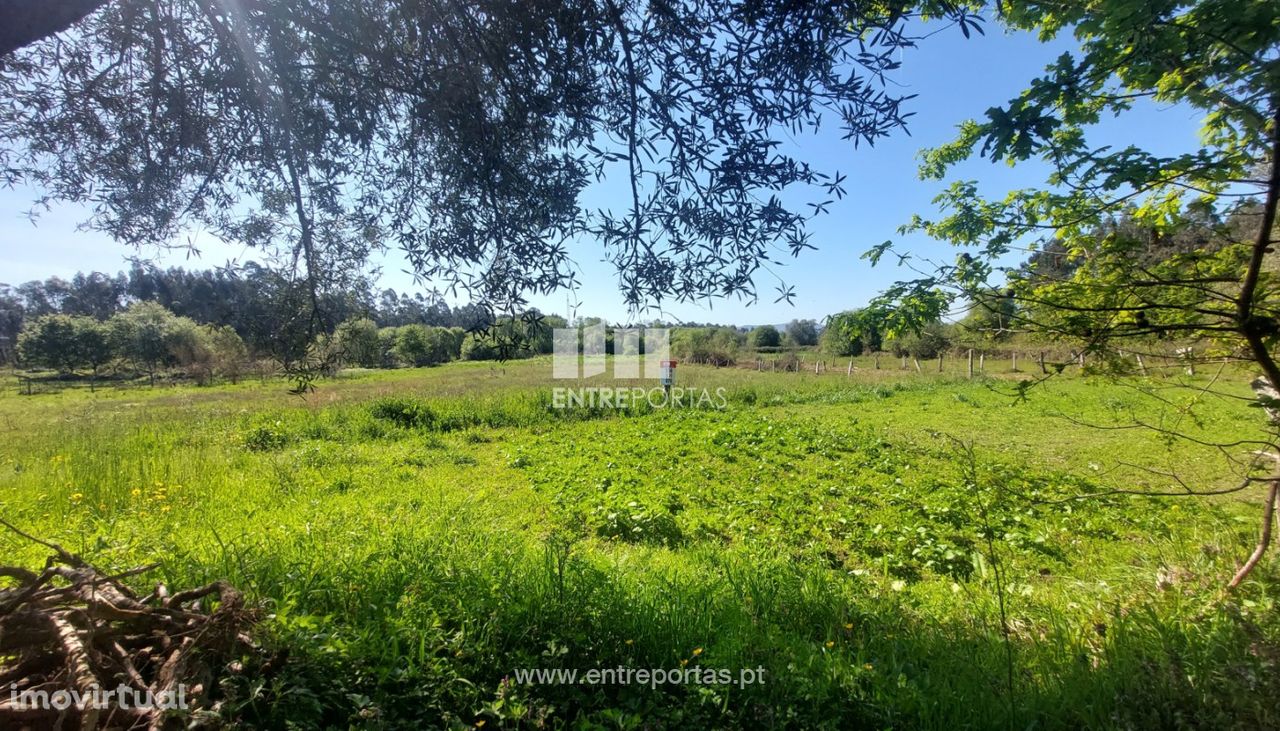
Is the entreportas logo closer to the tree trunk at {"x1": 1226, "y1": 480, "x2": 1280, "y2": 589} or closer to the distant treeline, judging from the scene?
the distant treeline

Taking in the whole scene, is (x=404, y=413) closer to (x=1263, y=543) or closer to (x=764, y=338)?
(x=1263, y=543)

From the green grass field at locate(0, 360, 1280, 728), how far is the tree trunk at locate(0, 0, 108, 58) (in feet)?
7.30

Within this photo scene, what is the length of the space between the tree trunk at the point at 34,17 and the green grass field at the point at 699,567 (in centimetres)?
223

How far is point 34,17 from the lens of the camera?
1496 mm

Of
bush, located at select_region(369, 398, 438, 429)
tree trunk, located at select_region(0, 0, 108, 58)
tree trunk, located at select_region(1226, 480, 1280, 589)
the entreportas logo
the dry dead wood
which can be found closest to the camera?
the dry dead wood

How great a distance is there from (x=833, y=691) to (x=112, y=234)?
5009 millimetres

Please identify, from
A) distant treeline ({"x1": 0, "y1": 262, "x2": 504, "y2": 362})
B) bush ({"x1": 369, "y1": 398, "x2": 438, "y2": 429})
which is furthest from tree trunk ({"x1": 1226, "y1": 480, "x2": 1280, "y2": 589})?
bush ({"x1": 369, "y1": 398, "x2": 438, "y2": 429})

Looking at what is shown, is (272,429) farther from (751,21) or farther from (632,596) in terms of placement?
(751,21)

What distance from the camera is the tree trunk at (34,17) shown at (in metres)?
1.46

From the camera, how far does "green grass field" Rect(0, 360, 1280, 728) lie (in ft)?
5.80

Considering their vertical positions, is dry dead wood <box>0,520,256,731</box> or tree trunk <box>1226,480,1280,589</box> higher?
dry dead wood <box>0,520,256,731</box>

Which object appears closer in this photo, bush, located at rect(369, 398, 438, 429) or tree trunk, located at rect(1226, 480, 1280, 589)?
tree trunk, located at rect(1226, 480, 1280, 589)

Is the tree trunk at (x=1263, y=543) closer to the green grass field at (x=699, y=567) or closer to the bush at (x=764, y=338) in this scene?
the green grass field at (x=699, y=567)

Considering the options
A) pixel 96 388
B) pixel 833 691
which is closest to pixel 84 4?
pixel 833 691
